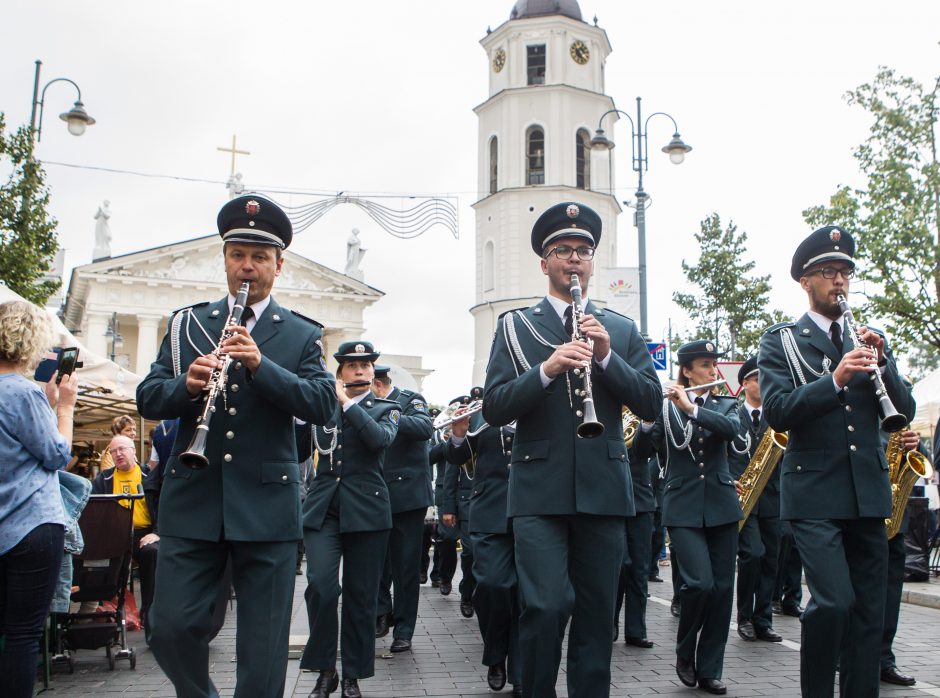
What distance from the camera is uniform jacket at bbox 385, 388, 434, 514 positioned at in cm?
887

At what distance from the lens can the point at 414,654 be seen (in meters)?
8.55

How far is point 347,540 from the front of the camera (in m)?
6.99

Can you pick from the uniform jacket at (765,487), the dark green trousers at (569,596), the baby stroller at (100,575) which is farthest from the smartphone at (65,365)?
the uniform jacket at (765,487)

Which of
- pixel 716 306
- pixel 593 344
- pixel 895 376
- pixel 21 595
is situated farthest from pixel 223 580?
pixel 716 306

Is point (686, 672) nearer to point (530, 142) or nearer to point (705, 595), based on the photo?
point (705, 595)

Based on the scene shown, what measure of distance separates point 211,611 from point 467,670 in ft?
13.1

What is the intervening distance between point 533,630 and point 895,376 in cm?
249

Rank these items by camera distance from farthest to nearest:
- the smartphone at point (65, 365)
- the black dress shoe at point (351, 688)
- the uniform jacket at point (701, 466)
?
the uniform jacket at point (701, 466) < the black dress shoe at point (351, 688) < the smartphone at point (65, 365)

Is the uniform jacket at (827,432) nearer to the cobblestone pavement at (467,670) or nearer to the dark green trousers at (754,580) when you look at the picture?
the cobblestone pavement at (467,670)

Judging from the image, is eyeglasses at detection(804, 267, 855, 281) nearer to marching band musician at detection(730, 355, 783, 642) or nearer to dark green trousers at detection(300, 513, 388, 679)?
marching band musician at detection(730, 355, 783, 642)

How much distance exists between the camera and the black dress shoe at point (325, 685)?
656cm

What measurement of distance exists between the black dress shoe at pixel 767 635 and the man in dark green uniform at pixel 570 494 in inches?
191

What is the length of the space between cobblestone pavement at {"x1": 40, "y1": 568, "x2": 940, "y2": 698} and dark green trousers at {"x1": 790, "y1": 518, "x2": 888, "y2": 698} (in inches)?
58.2

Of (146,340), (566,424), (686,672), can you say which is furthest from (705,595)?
(146,340)
